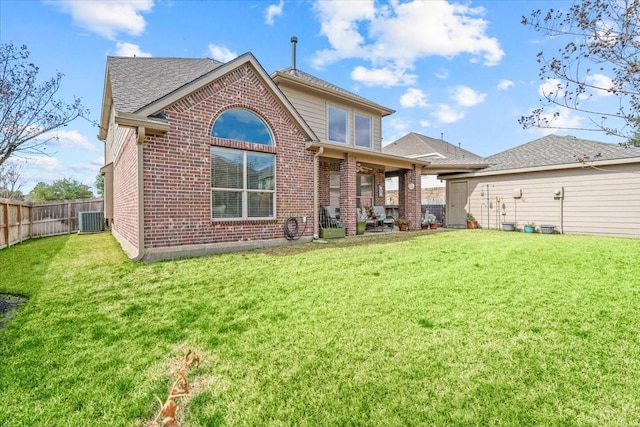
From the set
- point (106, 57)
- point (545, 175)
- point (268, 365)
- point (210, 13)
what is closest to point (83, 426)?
point (268, 365)

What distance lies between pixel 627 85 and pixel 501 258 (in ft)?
13.1

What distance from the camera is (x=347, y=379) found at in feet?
7.77

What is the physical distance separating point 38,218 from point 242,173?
34.4 feet

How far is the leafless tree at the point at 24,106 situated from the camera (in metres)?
5.04

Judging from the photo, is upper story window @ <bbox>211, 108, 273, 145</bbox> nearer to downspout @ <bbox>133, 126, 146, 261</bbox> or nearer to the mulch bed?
downspout @ <bbox>133, 126, 146, 261</bbox>

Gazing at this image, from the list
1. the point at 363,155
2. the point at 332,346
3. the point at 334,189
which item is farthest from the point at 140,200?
the point at 334,189

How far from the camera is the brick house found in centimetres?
657

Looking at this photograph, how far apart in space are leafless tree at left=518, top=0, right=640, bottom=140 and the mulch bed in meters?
6.96

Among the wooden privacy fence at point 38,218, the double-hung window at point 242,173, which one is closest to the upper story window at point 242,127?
the double-hung window at point 242,173

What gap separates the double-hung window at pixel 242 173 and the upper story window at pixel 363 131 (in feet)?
18.9

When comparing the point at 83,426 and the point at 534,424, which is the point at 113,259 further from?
the point at 534,424

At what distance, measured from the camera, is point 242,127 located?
7961 millimetres

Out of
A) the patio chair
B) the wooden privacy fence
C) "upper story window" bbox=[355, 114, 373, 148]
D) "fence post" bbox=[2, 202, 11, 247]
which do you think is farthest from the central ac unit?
the patio chair

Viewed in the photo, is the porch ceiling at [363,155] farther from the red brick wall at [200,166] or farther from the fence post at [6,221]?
the fence post at [6,221]
